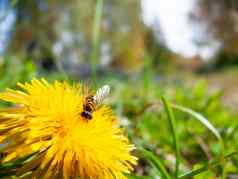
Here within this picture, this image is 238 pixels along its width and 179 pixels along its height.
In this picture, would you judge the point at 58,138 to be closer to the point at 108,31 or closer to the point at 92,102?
the point at 92,102

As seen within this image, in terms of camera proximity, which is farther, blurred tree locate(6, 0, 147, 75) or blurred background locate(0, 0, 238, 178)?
blurred tree locate(6, 0, 147, 75)

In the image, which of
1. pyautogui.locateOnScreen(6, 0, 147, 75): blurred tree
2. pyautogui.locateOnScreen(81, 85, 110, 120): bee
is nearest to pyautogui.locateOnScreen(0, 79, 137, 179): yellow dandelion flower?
pyautogui.locateOnScreen(81, 85, 110, 120): bee

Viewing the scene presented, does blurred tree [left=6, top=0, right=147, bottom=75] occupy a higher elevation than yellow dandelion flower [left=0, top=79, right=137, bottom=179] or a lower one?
higher

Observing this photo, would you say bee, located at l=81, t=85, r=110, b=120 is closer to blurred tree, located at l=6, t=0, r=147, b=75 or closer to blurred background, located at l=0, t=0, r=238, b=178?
blurred background, located at l=0, t=0, r=238, b=178

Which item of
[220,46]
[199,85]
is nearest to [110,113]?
[199,85]

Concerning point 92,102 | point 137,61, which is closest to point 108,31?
point 137,61

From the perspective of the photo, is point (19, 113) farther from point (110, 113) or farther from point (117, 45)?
point (117, 45)
